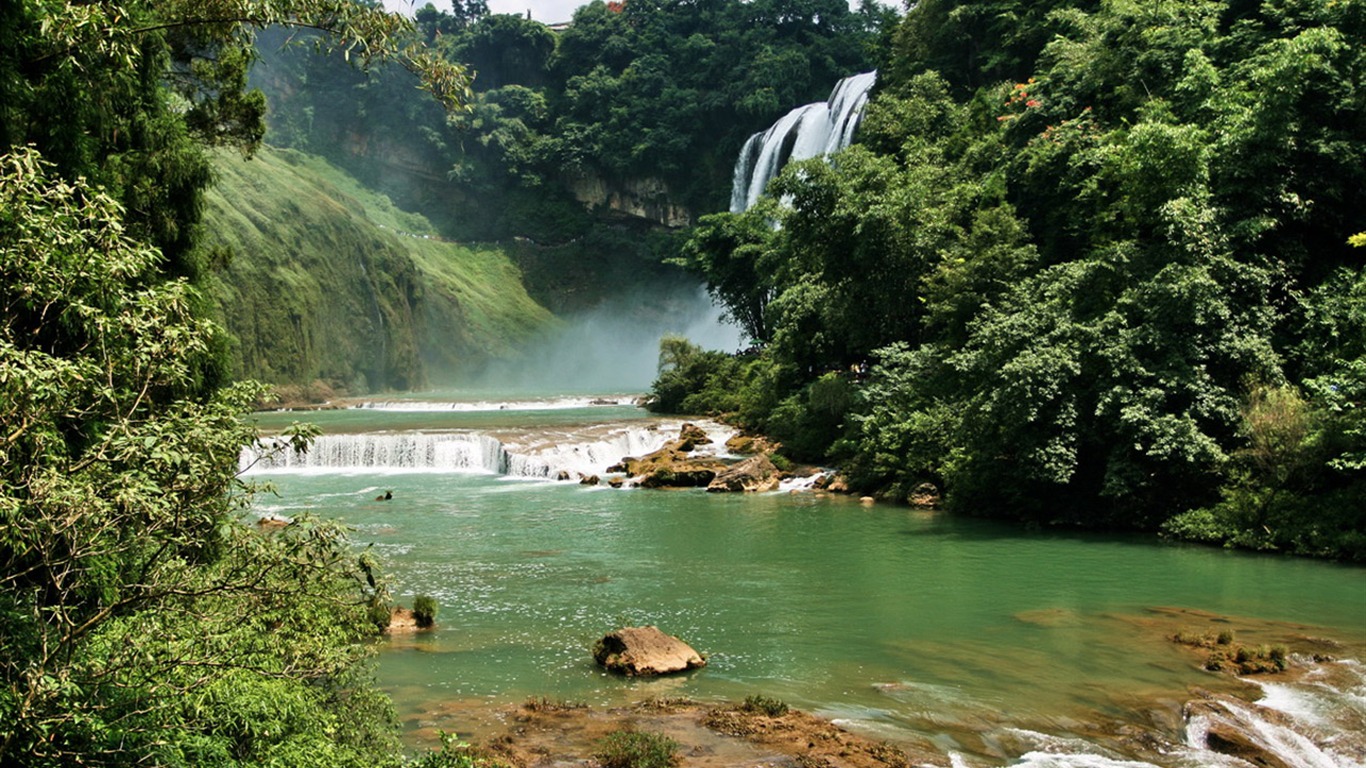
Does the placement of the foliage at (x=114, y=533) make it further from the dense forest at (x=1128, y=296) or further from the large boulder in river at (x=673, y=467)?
the large boulder in river at (x=673, y=467)

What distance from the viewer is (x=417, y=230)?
7569 cm

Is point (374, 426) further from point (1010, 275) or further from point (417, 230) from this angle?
point (417, 230)

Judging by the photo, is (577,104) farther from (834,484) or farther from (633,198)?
(834,484)

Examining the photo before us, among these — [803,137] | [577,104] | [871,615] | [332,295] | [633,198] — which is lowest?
[871,615]

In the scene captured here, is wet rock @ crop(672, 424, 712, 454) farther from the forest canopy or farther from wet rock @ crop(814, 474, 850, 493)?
the forest canopy

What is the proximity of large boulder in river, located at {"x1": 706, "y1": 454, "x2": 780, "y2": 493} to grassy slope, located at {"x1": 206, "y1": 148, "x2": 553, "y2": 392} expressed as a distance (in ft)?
72.9

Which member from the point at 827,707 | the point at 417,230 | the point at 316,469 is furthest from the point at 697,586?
the point at 417,230

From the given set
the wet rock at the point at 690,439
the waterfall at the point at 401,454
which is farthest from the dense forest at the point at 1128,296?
the waterfall at the point at 401,454

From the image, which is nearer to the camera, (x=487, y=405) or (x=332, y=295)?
(x=487, y=405)

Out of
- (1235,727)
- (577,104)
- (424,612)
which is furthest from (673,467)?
(577,104)

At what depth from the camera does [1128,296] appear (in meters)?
17.4

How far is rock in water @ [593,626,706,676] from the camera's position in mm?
9938

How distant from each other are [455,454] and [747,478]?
8.92 meters

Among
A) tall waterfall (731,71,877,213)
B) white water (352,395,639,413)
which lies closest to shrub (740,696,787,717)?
white water (352,395,639,413)
